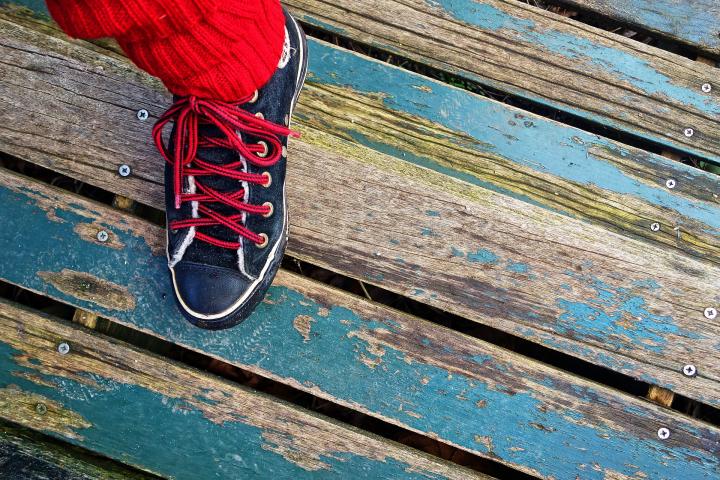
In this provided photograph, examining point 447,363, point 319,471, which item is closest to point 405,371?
point 447,363

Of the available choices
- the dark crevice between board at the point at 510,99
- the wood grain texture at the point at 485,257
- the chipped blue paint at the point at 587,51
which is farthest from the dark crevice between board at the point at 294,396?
the chipped blue paint at the point at 587,51

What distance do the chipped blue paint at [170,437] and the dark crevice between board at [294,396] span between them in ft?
0.40

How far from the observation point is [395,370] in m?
1.53

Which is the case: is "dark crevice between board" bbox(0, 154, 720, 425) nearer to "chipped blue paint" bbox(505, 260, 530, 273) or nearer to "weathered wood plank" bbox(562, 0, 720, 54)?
"chipped blue paint" bbox(505, 260, 530, 273)

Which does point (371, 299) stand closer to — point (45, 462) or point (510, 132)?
point (510, 132)

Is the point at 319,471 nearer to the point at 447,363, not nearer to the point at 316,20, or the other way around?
the point at 447,363

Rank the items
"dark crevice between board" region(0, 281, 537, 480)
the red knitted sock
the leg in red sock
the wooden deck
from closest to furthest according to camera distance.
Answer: the red knitted sock, the leg in red sock, the wooden deck, "dark crevice between board" region(0, 281, 537, 480)

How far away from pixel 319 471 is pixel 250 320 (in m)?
0.41

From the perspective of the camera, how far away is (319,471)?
1505mm

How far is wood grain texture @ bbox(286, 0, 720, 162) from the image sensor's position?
1654mm

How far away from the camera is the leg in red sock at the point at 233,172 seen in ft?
3.85

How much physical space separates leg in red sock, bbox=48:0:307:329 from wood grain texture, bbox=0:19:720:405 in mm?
158

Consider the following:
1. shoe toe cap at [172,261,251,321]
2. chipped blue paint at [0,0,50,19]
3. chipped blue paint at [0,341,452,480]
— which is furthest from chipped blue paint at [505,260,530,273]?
chipped blue paint at [0,0,50,19]

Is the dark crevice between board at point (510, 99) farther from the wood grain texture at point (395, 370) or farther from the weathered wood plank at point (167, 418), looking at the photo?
the weathered wood plank at point (167, 418)
